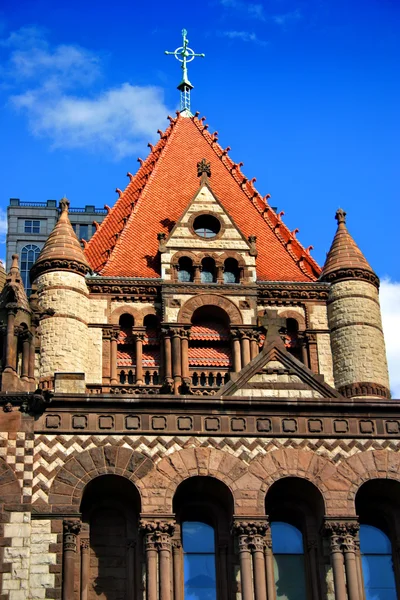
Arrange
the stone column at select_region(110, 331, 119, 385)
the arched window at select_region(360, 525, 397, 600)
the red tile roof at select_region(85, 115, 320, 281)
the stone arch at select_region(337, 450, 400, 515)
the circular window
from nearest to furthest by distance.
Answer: the arched window at select_region(360, 525, 397, 600), the stone arch at select_region(337, 450, 400, 515), the stone column at select_region(110, 331, 119, 385), the red tile roof at select_region(85, 115, 320, 281), the circular window

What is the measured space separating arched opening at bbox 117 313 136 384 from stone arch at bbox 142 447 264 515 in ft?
48.3

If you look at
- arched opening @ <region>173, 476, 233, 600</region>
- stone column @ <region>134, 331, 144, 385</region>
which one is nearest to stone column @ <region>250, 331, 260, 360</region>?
stone column @ <region>134, 331, 144, 385</region>

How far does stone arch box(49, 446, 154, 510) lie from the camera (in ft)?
94.8

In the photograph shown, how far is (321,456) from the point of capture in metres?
30.0

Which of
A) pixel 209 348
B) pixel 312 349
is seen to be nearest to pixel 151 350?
pixel 209 348

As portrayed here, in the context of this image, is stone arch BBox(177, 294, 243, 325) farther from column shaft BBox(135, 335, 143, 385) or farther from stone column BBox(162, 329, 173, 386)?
column shaft BBox(135, 335, 143, 385)

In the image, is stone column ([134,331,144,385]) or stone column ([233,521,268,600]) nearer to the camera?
stone column ([233,521,268,600])

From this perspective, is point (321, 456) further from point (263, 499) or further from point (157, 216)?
point (157, 216)

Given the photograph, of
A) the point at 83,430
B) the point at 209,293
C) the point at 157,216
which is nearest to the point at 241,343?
the point at 209,293

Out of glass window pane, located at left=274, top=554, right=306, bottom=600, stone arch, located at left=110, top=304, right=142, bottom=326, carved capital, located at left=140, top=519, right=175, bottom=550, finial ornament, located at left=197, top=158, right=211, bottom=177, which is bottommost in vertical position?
glass window pane, located at left=274, top=554, right=306, bottom=600

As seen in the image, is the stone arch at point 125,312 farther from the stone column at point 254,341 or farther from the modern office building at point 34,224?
the modern office building at point 34,224

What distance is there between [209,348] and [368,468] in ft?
52.2

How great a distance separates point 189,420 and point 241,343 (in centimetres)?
1496

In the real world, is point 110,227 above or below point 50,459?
above
